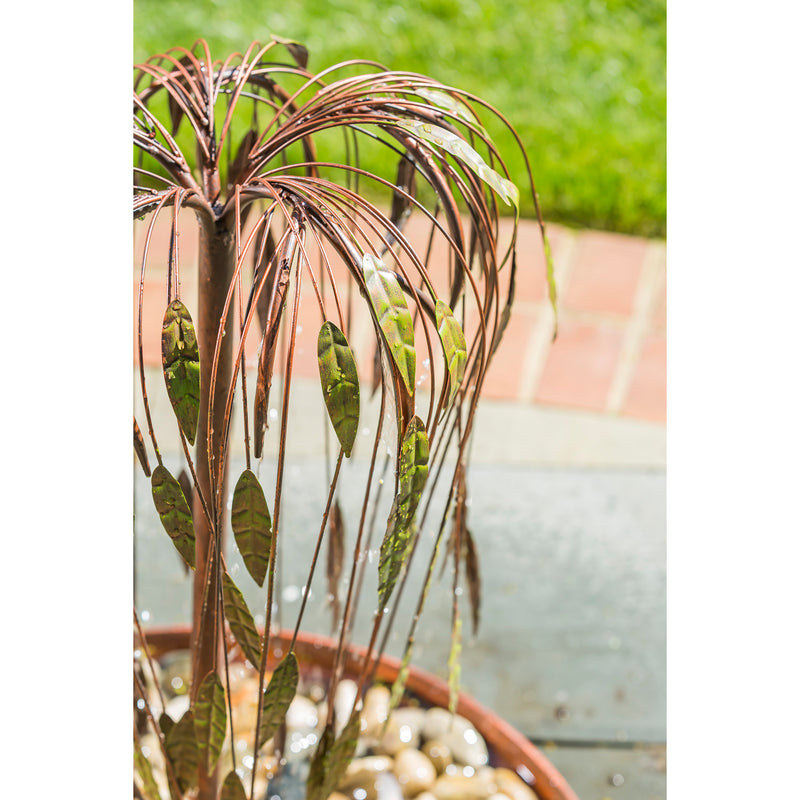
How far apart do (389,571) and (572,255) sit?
1.30m

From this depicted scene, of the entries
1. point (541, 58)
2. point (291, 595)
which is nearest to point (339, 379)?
point (291, 595)

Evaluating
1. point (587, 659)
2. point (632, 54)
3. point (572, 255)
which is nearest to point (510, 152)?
point (572, 255)

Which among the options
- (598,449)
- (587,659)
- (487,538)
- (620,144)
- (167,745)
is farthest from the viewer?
(620,144)

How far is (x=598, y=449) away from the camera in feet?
4.34

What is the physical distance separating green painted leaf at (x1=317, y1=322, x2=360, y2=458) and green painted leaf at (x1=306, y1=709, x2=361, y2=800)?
0.73ft

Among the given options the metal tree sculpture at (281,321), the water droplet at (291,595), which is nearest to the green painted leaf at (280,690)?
the metal tree sculpture at (281,321)

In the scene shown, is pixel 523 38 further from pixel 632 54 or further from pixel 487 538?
pixel 487 538

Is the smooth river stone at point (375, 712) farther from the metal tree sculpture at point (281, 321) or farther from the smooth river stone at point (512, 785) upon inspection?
the metal tree sculpture at point (281, 321)

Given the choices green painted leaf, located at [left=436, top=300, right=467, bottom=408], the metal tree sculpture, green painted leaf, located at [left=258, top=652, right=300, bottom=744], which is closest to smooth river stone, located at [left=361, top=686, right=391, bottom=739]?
the metal tree sculpture

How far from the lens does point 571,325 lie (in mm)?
1474

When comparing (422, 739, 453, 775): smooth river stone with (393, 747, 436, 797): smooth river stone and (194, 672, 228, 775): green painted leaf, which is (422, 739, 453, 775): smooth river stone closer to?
(393, 747, 436, 797): smooth river stone

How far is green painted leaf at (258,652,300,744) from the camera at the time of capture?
1.29 feet
